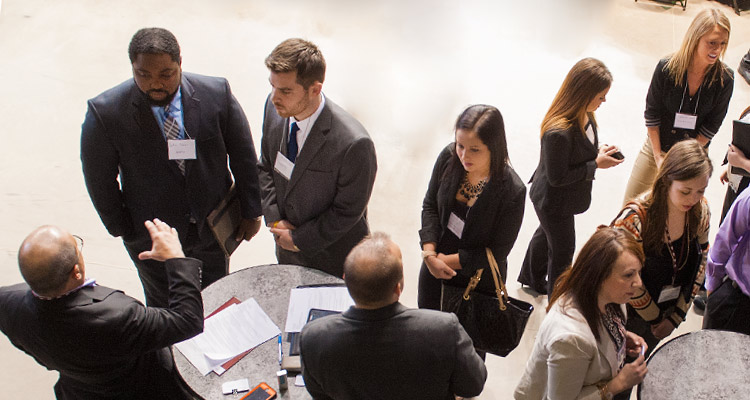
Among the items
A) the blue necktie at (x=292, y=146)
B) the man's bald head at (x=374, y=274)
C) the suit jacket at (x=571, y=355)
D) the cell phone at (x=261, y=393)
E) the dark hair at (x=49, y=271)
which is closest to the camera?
the man's bald head at (x=374, y=274)

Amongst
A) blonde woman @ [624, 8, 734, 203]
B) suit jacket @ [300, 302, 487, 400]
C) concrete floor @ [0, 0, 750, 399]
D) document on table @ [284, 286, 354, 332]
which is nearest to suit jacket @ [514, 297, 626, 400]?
suit jacket @ [300, 302, 487, 400]

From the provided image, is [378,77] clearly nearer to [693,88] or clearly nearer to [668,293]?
[693,88]

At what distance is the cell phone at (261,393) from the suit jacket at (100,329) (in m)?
0.29

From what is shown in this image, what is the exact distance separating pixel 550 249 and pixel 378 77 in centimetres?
298

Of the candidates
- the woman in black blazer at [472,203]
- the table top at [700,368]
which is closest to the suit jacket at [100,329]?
the woman in black blazer at [472,203]

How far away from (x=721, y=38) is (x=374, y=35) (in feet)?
12.4

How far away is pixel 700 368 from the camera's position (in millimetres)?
2166

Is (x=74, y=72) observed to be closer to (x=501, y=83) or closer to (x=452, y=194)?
(x=501, y=83)

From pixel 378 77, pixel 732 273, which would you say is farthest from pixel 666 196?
pixel 378 77

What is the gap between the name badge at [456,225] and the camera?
2.71 metres

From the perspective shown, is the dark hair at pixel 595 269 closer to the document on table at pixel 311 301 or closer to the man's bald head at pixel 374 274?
the man's bald head at pixel 374 274

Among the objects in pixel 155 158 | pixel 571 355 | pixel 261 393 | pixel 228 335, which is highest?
pixel 155 158

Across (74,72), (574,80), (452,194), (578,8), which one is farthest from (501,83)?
(74,72)

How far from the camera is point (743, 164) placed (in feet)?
10.2
